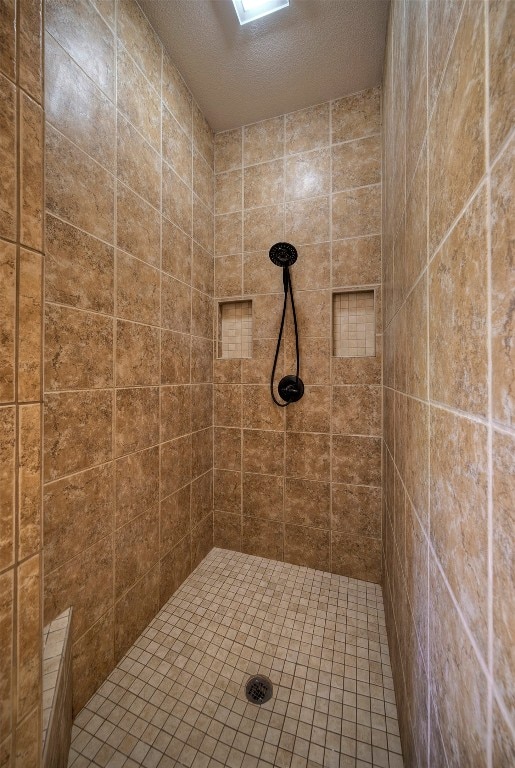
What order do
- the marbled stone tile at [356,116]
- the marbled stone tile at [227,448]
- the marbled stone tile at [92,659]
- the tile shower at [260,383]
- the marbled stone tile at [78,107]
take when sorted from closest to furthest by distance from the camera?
the tile shower at [260,383] < the marbled stone tile at [78,107] < the marbled stone tile at [92,659] < the marbled stone tile at [356,116] < the marbled stone tile at [227,448]

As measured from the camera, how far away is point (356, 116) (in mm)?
1677

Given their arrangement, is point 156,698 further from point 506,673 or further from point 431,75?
point 431,75

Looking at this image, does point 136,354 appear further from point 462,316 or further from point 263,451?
point 462,316

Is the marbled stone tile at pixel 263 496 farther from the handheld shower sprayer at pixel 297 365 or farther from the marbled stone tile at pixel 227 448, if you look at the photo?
the handheld shower sprayer at pixel 297 365

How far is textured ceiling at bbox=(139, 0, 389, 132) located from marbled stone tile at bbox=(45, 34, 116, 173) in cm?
64

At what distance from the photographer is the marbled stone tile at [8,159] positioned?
1.33ft

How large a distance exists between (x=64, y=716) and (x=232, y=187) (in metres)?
2.53

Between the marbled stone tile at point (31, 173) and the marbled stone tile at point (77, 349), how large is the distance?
54 centimetres

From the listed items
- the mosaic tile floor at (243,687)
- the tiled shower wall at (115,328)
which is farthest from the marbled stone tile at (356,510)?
the tiled shower wall at (115,328)

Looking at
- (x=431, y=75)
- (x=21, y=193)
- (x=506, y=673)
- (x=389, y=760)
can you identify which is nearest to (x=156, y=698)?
(x=389, y=760)

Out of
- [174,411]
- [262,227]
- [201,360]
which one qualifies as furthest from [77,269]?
[262,227]

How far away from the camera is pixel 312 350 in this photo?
1762 millimetres

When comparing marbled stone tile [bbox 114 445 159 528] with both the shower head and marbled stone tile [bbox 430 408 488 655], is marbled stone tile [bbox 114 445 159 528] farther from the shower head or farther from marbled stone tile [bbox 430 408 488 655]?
the shower head

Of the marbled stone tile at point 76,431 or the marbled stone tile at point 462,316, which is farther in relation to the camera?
the marbled stone tile at point 76,431
